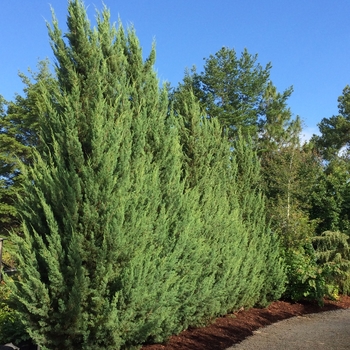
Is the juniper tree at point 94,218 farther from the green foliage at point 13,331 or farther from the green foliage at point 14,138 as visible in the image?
the green foliage at point 14,138

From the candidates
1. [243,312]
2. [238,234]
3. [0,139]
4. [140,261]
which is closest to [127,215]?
[140,261]

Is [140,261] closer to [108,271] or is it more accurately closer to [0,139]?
[108,271]

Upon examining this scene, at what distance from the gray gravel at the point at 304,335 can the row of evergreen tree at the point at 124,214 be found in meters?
0.90

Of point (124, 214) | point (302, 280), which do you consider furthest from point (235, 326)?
point (124, 214)

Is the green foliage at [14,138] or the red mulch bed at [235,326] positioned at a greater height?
the green foliage at [14,138]

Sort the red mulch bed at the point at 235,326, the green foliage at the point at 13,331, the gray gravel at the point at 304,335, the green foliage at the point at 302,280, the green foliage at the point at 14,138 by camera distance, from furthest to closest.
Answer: the green foliage at the point at 14,138
the green foliage at the point at 302,280
the gray gravel at the point at 304,335
the red mulch bed at the point at 235,326
the green foliage at the point at 13,331

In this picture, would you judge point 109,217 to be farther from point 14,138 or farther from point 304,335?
point 14,138

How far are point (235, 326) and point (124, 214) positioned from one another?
11.7 feet

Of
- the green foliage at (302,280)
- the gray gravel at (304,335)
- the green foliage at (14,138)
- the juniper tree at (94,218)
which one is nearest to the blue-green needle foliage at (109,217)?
the juniper tree at (94,218)

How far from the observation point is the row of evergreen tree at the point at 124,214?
461 centimetres

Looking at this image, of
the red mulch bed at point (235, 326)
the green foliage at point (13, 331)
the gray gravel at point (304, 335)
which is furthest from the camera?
the gray gravel at point (304, 335)

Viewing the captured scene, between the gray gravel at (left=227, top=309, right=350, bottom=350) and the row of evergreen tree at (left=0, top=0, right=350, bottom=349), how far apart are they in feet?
2.94

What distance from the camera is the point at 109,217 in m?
4.78

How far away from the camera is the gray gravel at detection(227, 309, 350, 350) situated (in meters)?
5.84
